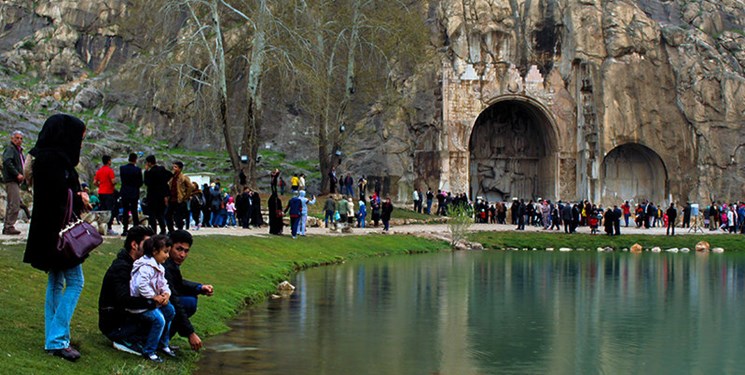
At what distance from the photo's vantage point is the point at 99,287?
16453 millimetres

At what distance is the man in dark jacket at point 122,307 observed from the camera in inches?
466

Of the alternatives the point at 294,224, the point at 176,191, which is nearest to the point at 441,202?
the point at 294,224

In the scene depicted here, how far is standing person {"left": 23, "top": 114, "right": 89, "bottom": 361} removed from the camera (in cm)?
1034

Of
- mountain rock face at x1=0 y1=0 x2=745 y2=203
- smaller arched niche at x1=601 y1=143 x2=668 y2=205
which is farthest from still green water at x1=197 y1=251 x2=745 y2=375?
smaller arched niche at x1=601 y1=143 x2=668 y2=205

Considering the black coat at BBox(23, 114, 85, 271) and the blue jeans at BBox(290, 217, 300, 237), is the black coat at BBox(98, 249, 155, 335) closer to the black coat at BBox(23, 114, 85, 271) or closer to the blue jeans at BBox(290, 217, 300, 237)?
the black coat at BBox(23, 114, 85, 271)

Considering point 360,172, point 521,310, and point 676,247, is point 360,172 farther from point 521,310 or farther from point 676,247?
point 521,310

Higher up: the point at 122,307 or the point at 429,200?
the point at 429,200

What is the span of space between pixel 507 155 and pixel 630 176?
804 centimetres

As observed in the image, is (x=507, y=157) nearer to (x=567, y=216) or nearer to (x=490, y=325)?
(x=567, y=216)

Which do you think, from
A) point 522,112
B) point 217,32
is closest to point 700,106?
point 522,112

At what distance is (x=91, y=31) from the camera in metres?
80.6

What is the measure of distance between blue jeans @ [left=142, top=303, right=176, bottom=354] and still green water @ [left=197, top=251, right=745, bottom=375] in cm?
87

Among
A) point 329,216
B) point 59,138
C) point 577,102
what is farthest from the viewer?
point 577,102

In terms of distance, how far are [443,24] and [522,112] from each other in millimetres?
8221
